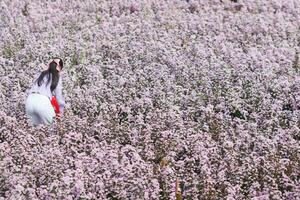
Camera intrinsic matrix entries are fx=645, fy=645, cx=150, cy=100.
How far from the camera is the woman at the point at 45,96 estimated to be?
11242 mm

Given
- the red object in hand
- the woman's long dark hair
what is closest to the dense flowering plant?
the red object in hand

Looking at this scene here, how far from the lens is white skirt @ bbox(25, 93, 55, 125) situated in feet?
36.8

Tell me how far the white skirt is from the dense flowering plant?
287mm

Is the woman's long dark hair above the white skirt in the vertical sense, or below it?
above

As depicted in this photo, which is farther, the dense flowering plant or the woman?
the woman

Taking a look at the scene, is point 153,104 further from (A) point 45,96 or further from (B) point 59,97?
(A) point 45,96

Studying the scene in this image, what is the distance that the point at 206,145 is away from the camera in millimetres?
10250

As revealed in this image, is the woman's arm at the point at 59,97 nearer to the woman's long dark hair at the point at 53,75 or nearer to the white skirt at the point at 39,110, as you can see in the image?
the woman's long dark hair at the point at 53,75

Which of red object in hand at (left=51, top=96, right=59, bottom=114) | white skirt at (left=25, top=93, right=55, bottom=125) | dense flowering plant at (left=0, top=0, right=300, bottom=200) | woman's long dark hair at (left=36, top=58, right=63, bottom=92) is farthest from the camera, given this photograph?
woman's long dark hair at (left=36, top=58, right=63, bottom=92)

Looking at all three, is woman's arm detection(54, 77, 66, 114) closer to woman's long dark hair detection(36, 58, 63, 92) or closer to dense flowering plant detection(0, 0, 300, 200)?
woman's long dark hair detection(36, 58, 63, 92)

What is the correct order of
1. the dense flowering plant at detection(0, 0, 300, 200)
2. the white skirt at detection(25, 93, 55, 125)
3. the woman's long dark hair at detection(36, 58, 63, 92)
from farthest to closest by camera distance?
the woman's long dark hair at detection(36, 58, 63, 92) → the white skirt at detection(25, 93, 55, 125) → the dense flowering plant at detection(0, 0, 300, 200)

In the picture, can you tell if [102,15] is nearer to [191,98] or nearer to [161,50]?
[161,50]

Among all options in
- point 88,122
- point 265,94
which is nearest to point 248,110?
point 265,94

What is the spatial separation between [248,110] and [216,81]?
1133 mm
